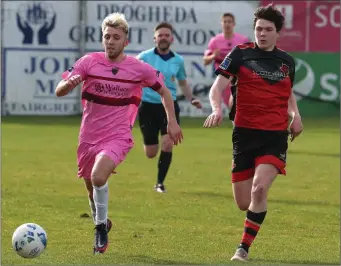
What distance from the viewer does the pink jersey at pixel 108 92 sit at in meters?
10.8

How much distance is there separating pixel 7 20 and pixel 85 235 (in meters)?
19.9

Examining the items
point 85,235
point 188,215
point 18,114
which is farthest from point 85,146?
point 18,114

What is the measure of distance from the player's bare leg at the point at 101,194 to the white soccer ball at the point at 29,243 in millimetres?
743

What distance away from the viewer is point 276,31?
1058 centimetres

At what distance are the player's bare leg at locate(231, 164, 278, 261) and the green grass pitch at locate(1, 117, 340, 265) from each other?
6.1 inches

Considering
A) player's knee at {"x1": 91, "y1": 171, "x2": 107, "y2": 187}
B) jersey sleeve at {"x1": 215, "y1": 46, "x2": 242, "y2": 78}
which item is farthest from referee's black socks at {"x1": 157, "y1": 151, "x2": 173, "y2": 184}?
jersey sleeve at {"x1": 215, "y1": 46, "x2": 242, "y2": 78}

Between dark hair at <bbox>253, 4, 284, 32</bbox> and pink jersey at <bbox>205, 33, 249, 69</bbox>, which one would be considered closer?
dark hair at <bbox>253, 4, 284, 32</bbox>

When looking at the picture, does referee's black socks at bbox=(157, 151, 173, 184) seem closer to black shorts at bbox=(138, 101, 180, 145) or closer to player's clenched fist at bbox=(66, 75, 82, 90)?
black shorts at bbox=(138, 101, 180, 145)

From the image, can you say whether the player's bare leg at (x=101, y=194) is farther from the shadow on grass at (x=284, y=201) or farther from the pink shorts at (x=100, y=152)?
the shadow on grass at (x=284, y=201)

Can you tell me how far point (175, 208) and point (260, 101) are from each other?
4.09m

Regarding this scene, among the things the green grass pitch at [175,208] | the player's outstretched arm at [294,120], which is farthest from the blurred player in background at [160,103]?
the player's outstretched arm at [294,120]

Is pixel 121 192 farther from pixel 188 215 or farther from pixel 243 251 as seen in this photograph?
pixel 243 251

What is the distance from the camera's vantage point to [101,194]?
10695 mm

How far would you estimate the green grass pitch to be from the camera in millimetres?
10711
